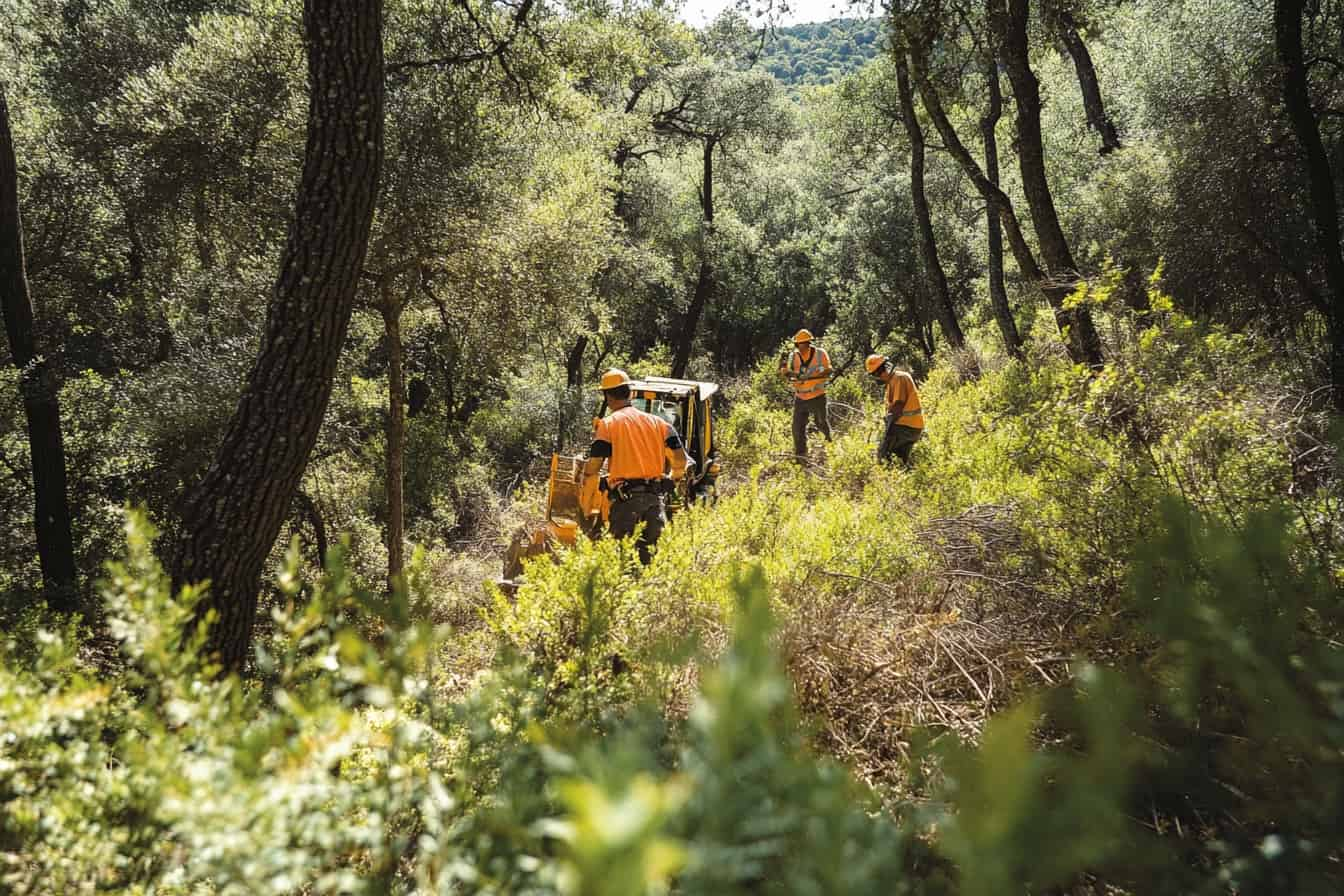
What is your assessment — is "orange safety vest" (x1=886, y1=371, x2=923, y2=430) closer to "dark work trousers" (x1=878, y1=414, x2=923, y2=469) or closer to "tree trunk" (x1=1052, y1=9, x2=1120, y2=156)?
"dark work trousers" (x1=878, y1=414, x2=923, y2=469)

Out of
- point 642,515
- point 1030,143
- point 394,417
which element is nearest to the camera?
point 642,515

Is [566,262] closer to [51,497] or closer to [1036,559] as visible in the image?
[51,497]

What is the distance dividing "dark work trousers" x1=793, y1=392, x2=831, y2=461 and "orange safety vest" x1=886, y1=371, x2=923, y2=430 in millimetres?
2163

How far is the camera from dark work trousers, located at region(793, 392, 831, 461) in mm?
9727

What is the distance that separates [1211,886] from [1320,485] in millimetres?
3456

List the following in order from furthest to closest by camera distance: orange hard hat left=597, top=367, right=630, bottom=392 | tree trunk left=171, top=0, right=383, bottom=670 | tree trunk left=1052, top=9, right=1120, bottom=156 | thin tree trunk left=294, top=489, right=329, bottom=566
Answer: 1. tree trunk left=1052, top=9, right=1120, bottom=156
2. thin tree trunk left=294, top=489, right=329, bottom=566
3. orange hard hat left=597, top=367, right=630, bottom=392
4. tree trunk left=171, top=0, right=383, bottom=670

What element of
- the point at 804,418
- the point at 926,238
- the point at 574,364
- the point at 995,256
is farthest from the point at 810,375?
the point at 574,364

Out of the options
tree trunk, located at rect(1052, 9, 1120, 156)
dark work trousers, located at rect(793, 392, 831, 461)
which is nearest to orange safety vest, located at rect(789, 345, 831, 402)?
dark work trousers, located at rect(793, 392, 831, 461)

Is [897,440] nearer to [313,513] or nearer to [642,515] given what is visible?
[642,515]

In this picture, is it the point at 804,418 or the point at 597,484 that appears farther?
the point at 804,418

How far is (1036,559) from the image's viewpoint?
11.1 feet

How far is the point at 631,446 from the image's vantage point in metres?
5.19

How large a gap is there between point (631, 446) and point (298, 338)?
7.93 feet

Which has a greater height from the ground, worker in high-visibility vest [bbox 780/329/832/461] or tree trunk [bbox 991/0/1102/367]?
tree trunk [bbox 991/0/1102/367]
